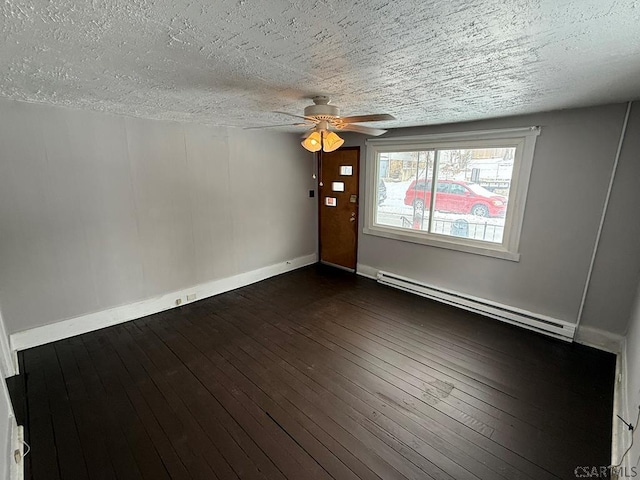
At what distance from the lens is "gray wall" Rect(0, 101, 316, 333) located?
104 inches

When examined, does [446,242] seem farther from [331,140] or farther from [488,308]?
[331,140]

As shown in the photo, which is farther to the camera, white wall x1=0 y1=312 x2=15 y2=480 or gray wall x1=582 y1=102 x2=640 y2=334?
gray wall x1=582 y1=102 x2=640 y2=334

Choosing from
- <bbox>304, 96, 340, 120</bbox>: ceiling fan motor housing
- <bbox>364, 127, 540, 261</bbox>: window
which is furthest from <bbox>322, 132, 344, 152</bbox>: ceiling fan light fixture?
<bbox>364, 127, 540, 261</bbox>: window

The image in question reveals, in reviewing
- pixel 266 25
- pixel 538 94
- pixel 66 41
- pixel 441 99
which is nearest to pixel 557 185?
pixel 538 94

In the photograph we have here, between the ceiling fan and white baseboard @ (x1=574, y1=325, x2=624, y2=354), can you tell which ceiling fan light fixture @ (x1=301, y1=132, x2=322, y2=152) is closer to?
the ceiling fan

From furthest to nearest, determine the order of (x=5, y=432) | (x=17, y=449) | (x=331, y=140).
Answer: (x=331, y=140) → (x=17, y=449) → (x=5, y=432)

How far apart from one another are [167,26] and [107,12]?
20 centimetres

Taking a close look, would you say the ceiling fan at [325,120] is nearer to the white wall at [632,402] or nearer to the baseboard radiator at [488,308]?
the white wall at [632,402]

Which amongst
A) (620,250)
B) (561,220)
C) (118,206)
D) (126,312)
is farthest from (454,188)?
(126,312)

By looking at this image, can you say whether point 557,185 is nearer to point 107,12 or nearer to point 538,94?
point 538,94

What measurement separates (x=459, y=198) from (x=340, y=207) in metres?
1.91

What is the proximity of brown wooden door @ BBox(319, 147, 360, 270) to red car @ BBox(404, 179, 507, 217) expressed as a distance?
0.98 metres

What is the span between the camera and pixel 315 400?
2.25 m

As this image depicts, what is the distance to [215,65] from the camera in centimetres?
161
